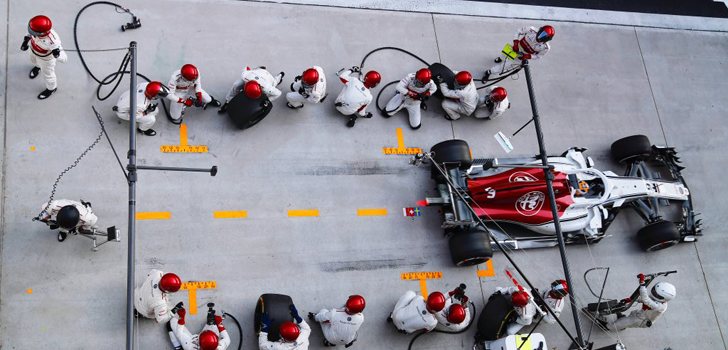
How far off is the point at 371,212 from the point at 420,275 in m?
1.38

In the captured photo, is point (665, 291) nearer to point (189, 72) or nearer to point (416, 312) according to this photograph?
point (416, 312)

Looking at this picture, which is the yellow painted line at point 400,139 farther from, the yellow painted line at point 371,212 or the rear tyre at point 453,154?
the yellow painted line at point 371,212

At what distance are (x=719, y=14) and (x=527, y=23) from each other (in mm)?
5215

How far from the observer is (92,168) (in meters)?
11.3

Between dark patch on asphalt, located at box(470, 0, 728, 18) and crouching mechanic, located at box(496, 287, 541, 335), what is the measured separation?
675cm

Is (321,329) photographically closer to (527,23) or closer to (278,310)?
(278,310)

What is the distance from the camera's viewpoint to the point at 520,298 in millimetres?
10969

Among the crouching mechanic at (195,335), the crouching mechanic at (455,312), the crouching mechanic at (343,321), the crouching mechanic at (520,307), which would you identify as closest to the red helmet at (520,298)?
the crouching mechanic at (520,307)

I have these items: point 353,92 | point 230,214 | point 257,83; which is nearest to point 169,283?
point 230,214

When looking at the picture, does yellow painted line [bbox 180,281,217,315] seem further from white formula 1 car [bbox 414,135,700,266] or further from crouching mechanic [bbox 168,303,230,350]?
white formula 1 car [bbox 414,135,700,266]

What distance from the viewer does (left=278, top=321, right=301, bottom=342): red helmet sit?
9703 mm

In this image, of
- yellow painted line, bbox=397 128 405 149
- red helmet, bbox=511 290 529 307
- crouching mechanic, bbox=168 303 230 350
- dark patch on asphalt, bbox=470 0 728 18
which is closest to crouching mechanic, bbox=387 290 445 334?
red helmet, bbox=511 290 529 307

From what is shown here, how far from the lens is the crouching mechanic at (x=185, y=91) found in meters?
11.2

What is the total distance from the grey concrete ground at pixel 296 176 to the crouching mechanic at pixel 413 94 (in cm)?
27
